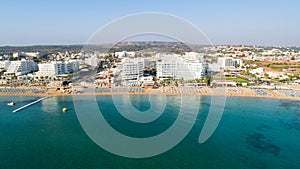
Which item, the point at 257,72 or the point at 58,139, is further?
the point at 257,72

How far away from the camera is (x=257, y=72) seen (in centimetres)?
1831

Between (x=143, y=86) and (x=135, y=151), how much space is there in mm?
8878

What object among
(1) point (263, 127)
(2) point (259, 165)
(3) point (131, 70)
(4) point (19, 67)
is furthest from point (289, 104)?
(4) point (19, 67)

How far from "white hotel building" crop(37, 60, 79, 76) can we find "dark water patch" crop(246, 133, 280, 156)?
16128mm

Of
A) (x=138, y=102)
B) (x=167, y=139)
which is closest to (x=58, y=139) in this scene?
(x=167, y=139)

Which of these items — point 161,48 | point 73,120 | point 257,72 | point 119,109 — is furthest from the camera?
point 161,48

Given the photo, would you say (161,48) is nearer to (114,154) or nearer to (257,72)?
(257,72)

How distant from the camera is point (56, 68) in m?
18.2

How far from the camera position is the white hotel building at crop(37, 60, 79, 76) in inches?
703

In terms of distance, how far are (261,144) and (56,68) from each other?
16698 mm

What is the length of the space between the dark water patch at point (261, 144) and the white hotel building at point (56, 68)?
16.1 metres

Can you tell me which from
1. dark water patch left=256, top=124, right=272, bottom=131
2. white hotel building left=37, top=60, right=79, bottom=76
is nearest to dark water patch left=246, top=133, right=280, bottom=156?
dark water patch left=256, top=124, right=272, bottom=131

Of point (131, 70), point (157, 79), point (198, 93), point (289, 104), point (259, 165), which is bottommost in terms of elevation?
point (259, 165)

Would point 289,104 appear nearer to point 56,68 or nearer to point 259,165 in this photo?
point 259,165
